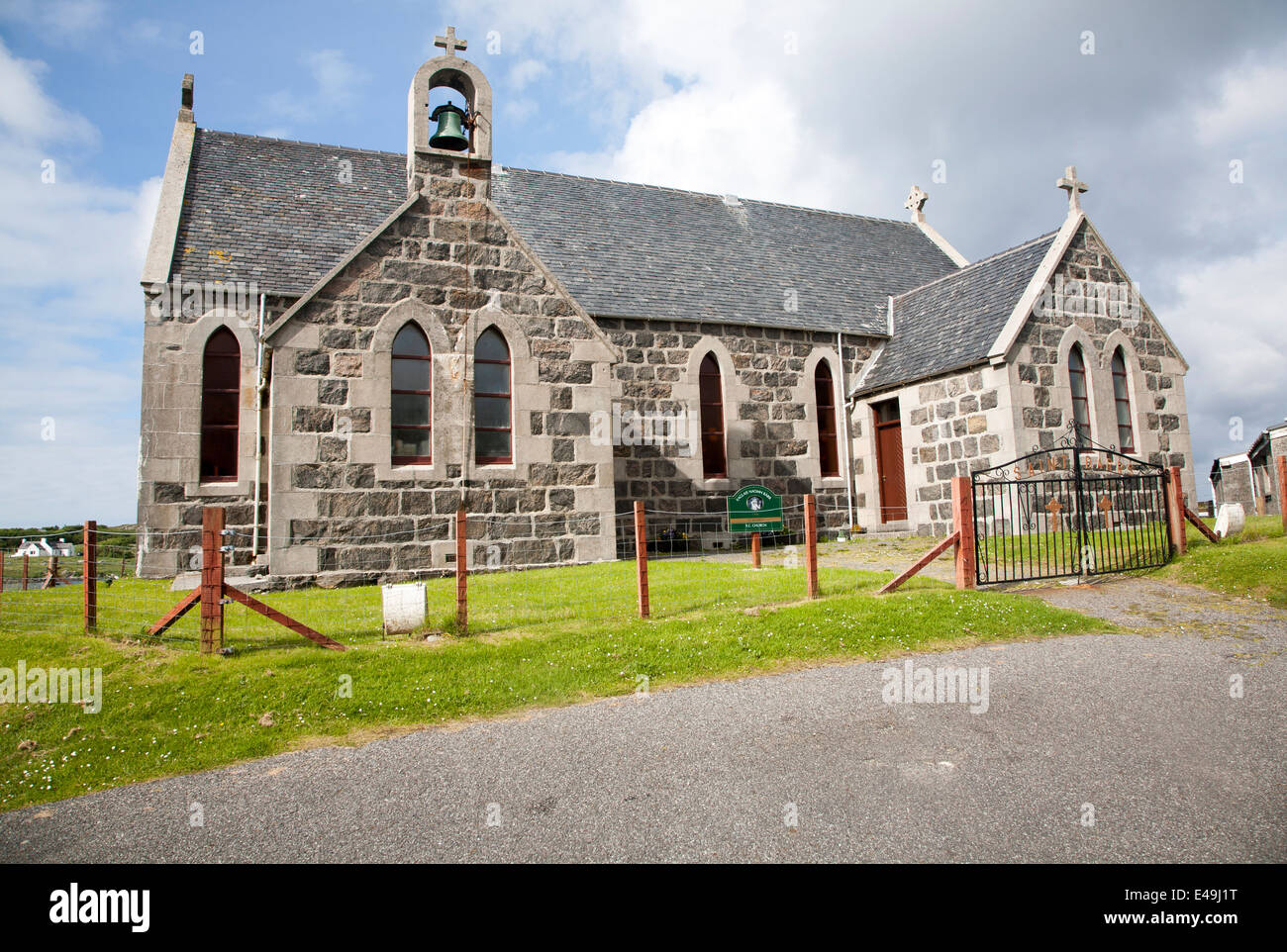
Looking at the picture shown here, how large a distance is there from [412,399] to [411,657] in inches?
260

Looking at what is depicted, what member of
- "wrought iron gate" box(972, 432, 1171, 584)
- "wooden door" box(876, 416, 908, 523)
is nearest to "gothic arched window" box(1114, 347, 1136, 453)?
"wrought iron gate" box(972, 432, 1171, 584)

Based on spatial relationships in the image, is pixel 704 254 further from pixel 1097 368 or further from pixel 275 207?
pixel 275 207

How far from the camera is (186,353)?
15000 mm

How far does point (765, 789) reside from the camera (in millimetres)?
4613

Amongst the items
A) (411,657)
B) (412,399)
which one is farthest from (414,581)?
(411,657)

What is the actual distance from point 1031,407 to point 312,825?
15.3 metres

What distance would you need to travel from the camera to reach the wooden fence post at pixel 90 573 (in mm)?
8142

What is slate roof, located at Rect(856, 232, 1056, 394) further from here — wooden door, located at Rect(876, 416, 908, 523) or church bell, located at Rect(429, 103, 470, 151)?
church bell, located at Rect(429, 103, 470, 151)

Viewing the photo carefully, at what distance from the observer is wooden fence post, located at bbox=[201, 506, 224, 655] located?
7.53 m

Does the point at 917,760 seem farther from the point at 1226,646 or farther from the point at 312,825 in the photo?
the point at 1226,646

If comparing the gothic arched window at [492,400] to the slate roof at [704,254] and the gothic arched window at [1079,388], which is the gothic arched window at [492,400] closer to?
the slate roof at [704,254]

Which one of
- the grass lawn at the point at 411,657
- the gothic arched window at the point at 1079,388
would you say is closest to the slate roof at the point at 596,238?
the gothic arched window at the point at 1079,388

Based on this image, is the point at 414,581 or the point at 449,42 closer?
the point at 414,581
